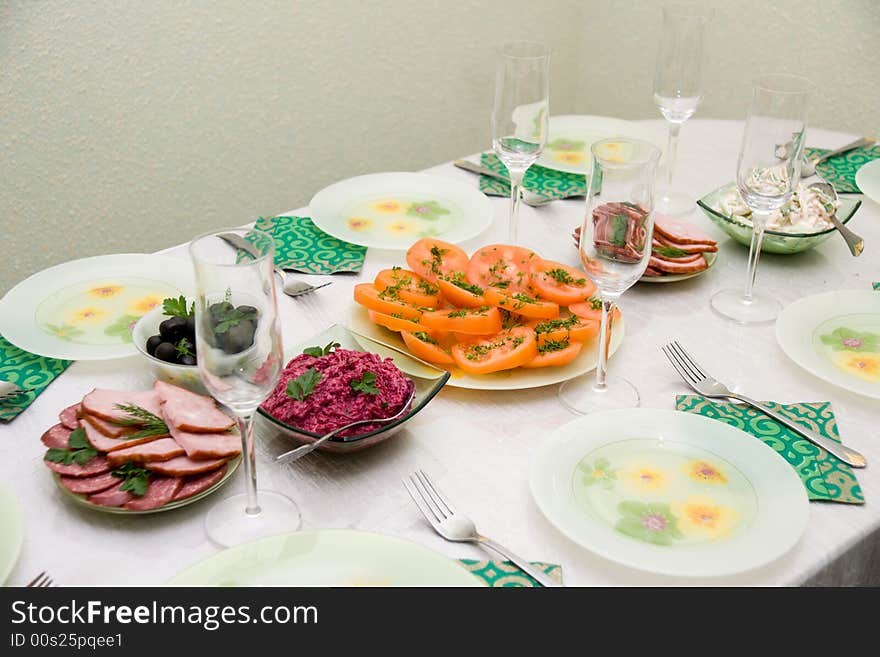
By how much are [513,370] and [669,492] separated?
332 mm

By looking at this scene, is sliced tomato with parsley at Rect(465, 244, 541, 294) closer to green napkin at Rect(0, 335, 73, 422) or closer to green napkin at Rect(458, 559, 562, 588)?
A: green napkin at Rect(458, 559, 562, 588)

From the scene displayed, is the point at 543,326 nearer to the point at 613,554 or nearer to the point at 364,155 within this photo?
the point at 613,554

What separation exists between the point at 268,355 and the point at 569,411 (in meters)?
0.53

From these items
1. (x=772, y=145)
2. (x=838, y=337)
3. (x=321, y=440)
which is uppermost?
(x=772, y=145)

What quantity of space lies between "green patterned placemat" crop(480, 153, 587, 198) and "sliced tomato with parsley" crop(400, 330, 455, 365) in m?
0.74

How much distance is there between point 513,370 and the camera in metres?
1.41

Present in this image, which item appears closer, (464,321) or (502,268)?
(464,321)

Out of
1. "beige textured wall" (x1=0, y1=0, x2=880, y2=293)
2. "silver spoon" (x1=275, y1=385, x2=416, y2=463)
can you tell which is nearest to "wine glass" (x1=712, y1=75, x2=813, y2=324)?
"silver spoon" (x1=275, y1=385, x2=416, y2=463)

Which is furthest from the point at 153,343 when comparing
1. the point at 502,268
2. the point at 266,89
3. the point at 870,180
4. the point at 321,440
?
the point at 266,89

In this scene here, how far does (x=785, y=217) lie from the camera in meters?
1.79

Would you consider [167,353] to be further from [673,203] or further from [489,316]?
[673,203]

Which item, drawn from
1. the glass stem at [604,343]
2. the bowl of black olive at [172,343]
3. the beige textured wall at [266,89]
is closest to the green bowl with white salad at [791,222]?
the glass stem at [604,343]

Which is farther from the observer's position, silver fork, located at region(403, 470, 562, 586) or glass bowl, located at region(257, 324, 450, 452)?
glass bowl, located at region(257, 324, 450, 452)

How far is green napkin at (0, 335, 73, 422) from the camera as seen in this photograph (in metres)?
1.32
